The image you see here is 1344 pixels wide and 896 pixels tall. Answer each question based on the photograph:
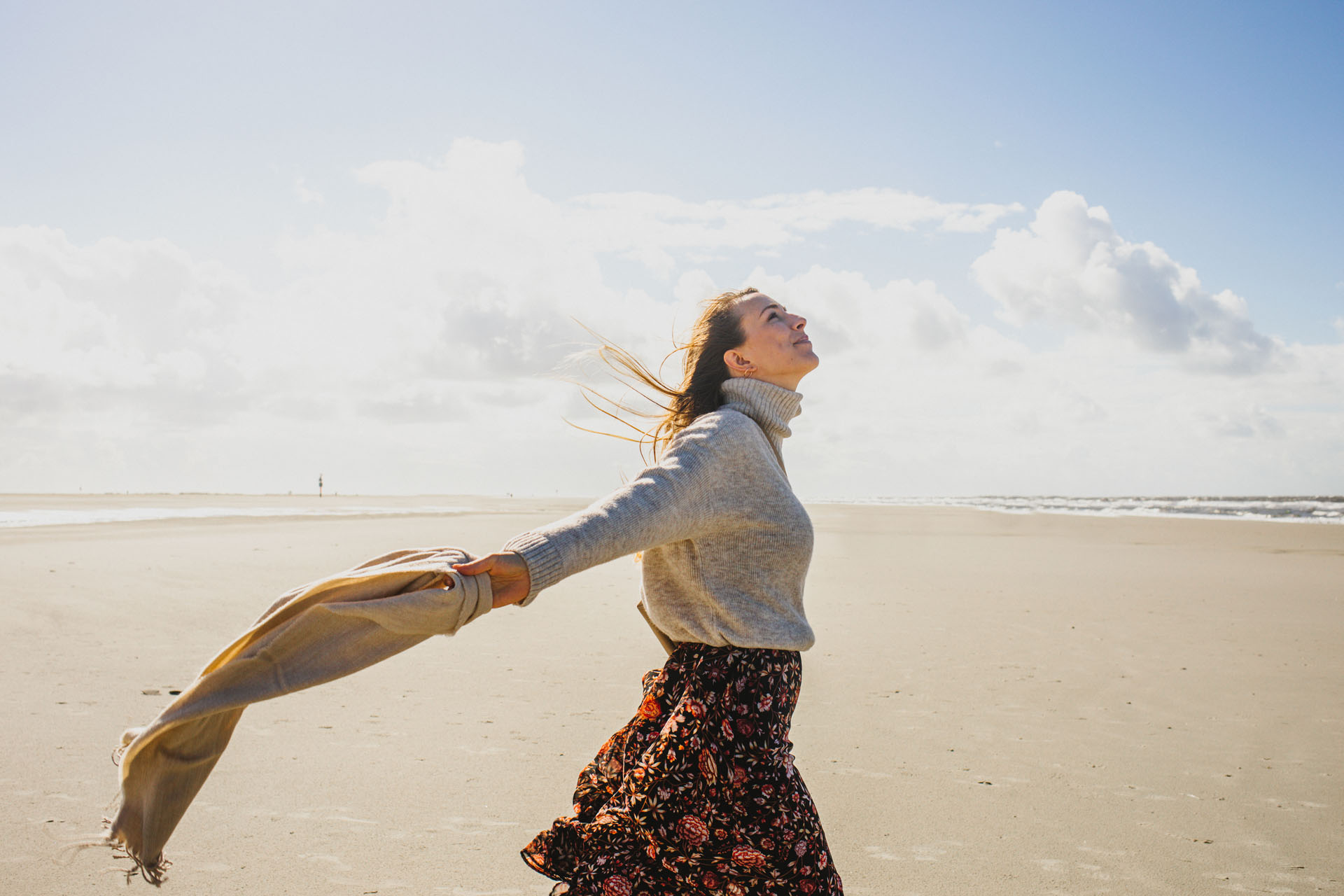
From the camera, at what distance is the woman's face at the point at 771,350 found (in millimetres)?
2309

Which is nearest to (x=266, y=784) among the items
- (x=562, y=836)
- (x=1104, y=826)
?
(x=562, y=836)

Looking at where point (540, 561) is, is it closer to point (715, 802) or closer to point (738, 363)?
point (715, 802)

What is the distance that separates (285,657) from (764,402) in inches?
48.6

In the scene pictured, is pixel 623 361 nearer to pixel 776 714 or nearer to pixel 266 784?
pixel 776 714

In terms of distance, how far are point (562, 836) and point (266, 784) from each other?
9.68 ft

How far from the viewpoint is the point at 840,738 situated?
536 cm

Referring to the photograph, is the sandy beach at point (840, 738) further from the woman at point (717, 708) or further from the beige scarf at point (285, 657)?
the woman at point (717, 708)

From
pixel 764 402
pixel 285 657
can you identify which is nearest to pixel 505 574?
pixel 285 657

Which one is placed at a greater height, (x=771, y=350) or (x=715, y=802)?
(x=771, y=350)

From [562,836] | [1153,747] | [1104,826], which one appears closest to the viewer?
[562,836]

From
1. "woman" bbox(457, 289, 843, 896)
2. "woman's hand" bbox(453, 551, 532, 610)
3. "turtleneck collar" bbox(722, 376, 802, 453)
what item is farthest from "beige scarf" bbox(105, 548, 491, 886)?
"turtleneck collar" bbox(722, 376, 802, 453)

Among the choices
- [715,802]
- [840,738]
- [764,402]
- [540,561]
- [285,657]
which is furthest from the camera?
[840,738]

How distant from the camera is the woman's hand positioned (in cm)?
162

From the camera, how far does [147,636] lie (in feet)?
25.6
